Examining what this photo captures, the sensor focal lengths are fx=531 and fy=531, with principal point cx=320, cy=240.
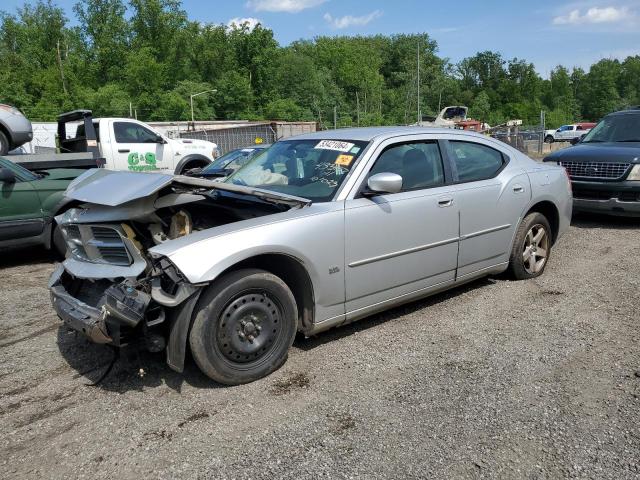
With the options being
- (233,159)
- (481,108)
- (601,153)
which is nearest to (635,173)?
(601,153)

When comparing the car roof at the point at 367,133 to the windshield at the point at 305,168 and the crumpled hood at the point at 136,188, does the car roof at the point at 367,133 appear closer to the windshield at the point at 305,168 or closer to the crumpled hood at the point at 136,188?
the windshield at the point at 305,168

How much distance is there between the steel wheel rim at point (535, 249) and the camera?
548cm

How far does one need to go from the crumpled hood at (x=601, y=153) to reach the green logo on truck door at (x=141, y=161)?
9.09 metres

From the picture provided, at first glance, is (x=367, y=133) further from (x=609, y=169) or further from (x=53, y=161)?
(x=53, y=161)

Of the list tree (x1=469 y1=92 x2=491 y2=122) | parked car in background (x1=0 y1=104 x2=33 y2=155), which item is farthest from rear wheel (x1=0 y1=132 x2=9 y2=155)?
tree (x1=469 y1=92 x2=491 y2=122)

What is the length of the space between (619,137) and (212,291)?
8.27 metres

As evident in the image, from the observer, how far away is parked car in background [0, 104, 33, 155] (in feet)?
34.3

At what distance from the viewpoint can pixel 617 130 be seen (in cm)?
906

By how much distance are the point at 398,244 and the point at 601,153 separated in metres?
5.69

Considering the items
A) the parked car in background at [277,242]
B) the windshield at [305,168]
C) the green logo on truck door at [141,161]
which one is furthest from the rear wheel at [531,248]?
the green logo on truck door at [141,161]

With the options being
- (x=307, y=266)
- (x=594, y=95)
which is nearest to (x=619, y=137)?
(x=307, y=266)

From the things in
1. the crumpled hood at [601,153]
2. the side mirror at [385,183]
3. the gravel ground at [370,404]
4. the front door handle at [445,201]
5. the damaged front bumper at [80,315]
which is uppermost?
the side mirror at [385,183]

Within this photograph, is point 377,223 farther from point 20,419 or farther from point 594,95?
point 594,95

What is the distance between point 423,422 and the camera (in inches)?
120
